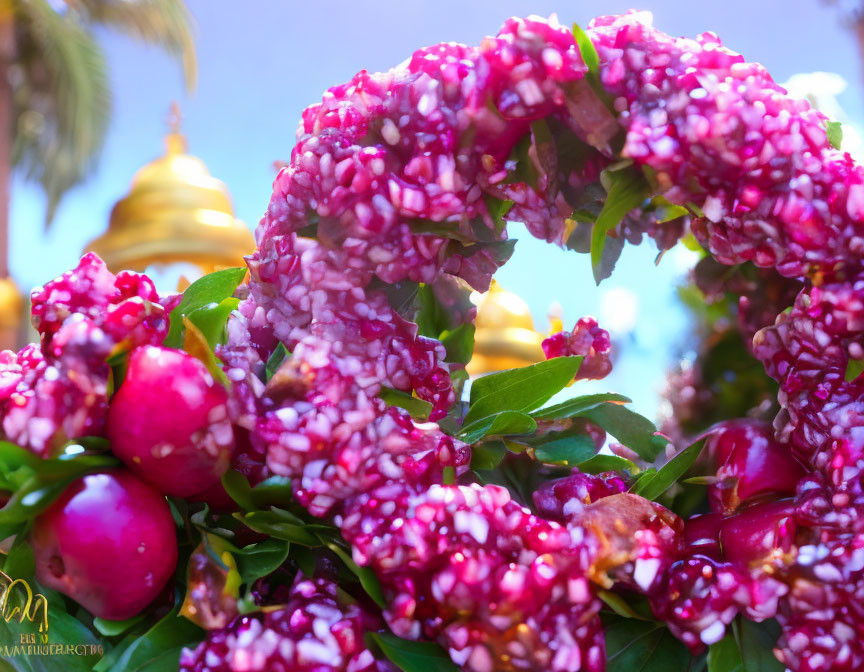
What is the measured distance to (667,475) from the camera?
340mm

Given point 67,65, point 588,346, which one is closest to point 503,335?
point 588,346

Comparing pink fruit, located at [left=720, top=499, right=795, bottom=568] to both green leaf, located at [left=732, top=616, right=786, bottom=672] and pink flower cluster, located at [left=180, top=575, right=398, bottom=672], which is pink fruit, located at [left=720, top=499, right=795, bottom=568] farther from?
pink flower cluster, located at [left=180, top=575, right=398, bottom=672]

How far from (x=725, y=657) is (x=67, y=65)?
20.7 feet

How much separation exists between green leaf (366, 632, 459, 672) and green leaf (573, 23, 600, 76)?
0.23m

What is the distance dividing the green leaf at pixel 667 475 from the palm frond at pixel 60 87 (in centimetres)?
621

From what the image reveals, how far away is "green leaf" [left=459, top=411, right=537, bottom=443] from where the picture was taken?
0.33m

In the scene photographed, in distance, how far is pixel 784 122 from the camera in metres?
0.29

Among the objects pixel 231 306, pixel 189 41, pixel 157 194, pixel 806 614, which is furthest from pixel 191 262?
pixel 189 41

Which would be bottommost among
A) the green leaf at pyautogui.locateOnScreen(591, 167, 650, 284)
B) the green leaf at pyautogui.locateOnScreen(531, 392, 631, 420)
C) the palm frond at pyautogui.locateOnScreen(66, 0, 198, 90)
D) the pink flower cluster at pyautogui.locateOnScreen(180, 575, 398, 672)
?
the pink flower cluster at pyautogui.locateOnScreen(180, 575, 398, 672)

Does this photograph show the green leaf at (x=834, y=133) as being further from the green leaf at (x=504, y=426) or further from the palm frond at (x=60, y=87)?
the palm frond at (x=60, y=87)

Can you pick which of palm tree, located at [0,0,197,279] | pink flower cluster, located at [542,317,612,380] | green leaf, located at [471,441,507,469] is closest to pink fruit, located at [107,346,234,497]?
green leaf, located at [471,441,507,469]

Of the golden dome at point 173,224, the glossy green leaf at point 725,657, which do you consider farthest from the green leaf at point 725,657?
the golden dome at point 173,224

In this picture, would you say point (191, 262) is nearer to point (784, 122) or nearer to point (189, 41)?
point (784, 122)

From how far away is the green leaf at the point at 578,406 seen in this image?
0.38 m
